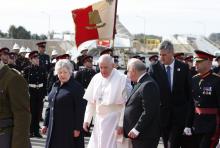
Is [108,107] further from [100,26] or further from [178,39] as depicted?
[178,39]

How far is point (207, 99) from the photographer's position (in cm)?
739

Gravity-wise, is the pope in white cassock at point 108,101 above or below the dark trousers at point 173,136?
above

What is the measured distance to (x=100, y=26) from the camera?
11188mm

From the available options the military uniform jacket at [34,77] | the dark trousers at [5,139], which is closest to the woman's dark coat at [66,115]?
the dark trousers at [5,139]

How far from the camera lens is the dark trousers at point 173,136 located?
25.2ft

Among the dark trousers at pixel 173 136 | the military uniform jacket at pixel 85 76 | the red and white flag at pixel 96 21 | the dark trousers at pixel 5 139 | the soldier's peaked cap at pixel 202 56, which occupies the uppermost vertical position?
the red and white flag at pixel 96 21

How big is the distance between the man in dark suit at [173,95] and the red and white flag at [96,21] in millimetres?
3462

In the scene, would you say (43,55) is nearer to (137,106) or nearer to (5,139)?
(137,106)

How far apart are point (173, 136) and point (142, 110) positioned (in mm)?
1290

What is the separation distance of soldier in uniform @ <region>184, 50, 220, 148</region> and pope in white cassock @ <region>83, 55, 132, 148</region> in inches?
40.8

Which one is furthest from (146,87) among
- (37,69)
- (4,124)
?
(37,69)

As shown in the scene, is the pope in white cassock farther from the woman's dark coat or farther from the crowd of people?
the woman's dark coat

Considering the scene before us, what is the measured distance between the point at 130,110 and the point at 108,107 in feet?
2.74

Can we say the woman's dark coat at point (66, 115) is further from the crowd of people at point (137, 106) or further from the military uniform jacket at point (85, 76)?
the military uniform jacket at point (85, 76)
